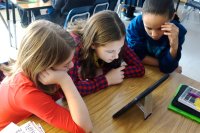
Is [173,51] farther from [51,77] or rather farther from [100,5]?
[100,5]

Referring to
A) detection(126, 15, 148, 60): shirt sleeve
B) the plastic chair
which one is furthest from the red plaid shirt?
the plastic chair

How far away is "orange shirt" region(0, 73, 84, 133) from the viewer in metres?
0.84

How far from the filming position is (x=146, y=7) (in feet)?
4.42

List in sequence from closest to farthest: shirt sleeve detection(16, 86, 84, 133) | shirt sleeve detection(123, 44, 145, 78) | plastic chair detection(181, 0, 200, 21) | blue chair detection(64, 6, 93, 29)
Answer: shirt sleeve detection(16, 86, 84, 133) → shirt sleeve detection(123, 44, 145, 78) → blue chair detection(64, 6, 93, 29) → plastic chair detection(181, 0, 200, 21)

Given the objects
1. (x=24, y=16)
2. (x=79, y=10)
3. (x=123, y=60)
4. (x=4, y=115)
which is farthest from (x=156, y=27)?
(x=24, y=16)

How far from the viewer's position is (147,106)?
0.99 m

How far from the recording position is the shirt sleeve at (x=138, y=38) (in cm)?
146

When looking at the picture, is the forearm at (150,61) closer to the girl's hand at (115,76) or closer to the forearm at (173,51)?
the forearm at (173,51)

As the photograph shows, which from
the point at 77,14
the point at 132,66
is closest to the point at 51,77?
the point at 132,66

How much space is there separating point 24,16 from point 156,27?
2865 mm

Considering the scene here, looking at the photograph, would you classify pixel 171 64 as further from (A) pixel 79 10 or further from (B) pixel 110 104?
(A) pixel 79 10

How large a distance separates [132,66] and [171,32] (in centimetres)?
29

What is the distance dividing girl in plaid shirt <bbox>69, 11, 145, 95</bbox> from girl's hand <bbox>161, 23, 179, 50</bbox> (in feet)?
0.78

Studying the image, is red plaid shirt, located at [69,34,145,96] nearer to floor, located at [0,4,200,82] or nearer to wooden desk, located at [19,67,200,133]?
wooden desk, located at [19,67,200,133]
